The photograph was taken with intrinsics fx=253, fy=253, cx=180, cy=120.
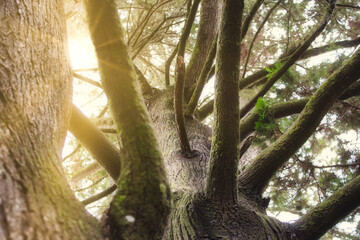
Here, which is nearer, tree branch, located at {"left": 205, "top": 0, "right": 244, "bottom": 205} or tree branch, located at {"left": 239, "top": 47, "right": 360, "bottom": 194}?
tree branch, located at {"left": 205, "top": 0, "right": 244, "bottom": 205}

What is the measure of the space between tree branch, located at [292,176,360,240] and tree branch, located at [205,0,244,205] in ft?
2.00

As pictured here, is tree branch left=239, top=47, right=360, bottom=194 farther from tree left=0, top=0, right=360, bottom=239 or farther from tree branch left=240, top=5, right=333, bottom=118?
tree branch left=240, top=5, right=333, bottom=118

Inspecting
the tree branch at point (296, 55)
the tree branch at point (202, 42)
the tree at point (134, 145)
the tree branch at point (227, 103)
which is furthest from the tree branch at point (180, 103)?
the tree branch at point (202, 42)

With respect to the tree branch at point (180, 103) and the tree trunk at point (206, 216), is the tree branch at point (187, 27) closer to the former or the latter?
the tree branch at point (180, 103)

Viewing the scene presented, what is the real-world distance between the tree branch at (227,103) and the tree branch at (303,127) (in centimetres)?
38

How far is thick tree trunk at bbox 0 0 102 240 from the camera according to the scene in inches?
33.2

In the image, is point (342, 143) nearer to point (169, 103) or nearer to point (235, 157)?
point (169, 103)

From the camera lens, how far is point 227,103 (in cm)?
161

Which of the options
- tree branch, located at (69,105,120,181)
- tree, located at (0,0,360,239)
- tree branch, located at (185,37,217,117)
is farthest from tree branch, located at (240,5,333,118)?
tree branch, located at (69,105,120,181)

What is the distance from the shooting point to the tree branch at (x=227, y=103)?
1.55 m

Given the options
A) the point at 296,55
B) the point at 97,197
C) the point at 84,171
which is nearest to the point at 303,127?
the point at 296,55

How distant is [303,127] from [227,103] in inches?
→ 28.6

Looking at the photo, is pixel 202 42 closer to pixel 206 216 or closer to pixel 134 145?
pixel 206 216

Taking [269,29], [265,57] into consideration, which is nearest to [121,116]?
[265,57]
